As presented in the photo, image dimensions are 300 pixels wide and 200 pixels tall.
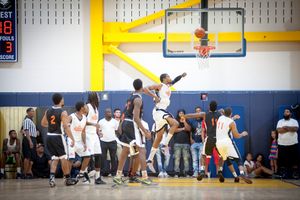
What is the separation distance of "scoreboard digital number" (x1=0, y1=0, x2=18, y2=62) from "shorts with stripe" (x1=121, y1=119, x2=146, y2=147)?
265 inches

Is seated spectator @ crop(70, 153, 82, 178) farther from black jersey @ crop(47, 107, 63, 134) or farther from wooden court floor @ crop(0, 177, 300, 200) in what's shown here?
black jersey @ crop(47, 107, 63, 134)

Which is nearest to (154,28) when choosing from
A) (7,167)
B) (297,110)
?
(297,110)

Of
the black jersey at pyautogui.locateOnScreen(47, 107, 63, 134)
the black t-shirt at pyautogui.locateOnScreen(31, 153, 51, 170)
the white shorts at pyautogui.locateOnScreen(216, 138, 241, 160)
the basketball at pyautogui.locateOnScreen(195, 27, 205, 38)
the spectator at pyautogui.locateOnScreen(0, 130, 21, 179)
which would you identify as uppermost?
the basketball at pyautogui.locateOnScreen(195, 27, 205, 38)

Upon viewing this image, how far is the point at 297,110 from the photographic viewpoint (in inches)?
395

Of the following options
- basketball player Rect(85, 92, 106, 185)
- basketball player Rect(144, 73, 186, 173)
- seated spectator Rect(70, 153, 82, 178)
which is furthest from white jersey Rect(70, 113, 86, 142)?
seated spectator Rect(70, 153, 82, 178)

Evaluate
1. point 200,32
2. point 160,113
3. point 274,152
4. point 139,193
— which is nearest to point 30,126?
point 160,113

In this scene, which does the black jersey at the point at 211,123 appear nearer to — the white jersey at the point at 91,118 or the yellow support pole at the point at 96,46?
the white jersey at the point at 91,118

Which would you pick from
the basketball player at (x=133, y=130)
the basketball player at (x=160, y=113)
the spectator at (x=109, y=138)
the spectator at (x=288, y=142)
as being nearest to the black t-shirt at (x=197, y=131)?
the spectator at (x=288, y=142)

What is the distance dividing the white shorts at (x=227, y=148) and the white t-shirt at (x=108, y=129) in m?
3.56

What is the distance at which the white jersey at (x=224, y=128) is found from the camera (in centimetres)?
770

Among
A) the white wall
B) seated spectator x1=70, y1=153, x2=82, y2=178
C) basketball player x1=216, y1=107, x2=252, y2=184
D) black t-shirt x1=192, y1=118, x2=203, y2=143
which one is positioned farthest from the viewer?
the white wall

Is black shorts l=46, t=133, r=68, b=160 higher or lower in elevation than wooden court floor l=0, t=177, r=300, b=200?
higher

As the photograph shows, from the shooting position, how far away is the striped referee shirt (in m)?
9.77

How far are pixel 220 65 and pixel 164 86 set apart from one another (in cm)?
491
